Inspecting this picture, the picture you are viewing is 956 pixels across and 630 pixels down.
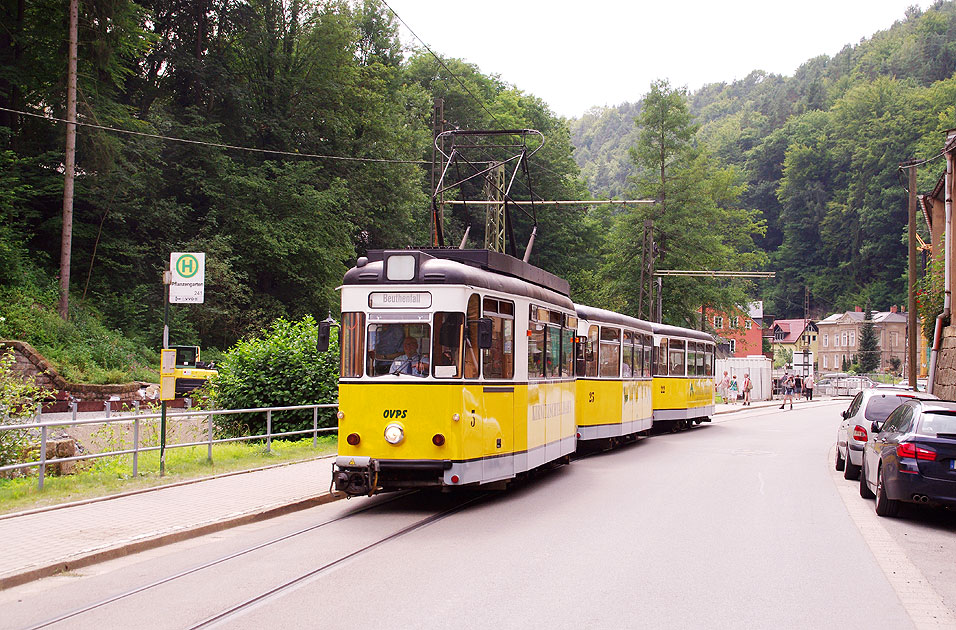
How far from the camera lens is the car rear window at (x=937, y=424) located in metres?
11.6

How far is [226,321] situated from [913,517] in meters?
31.6

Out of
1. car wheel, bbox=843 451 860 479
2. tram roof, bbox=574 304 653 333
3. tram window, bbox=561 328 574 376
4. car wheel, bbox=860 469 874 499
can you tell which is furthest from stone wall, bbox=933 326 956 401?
tram window, bbox=561 328 574 376

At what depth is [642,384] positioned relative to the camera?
Result: 25.1 metres

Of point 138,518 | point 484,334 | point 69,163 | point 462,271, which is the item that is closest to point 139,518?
point 138,518

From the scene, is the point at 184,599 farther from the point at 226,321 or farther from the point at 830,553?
the point at 226,321

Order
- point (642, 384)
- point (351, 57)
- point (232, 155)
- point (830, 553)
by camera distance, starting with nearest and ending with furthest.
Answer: point (830, 553) → point (642, 384) → point (232, 155) → point (351, 57)

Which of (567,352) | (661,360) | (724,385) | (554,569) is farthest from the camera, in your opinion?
(724,385)

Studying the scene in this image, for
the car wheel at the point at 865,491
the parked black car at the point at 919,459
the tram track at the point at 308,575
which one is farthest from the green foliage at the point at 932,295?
the tram track at the point at 308,575

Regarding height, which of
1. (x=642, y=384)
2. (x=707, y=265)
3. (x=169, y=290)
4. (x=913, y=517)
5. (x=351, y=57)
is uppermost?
(x=351, y=57)

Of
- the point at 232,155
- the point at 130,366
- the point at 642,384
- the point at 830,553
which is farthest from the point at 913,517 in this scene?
the point at 232,155

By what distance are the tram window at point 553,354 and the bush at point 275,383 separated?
6385mm

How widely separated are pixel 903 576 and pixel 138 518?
7976 millimetres

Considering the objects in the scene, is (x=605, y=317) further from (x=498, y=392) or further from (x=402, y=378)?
(x=402, y=378)

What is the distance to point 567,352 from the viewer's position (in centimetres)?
1636
